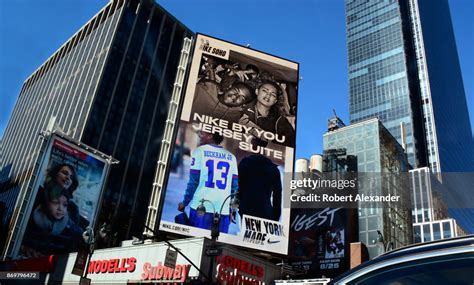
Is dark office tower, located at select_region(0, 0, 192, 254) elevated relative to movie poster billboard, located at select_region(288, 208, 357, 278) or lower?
elevated

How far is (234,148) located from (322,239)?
30.8 meters

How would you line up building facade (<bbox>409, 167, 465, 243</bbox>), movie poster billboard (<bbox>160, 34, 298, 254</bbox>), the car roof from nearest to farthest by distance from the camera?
1. the car roof
2. movie poster billboard (<bbox>160, 34, 298, 254</bbox>)
3. building facade (<bbox>409, 167, 465, 243</bbox>)

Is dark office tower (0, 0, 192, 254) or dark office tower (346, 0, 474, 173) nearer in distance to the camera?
dark office tower (0, 0, 192, 254)

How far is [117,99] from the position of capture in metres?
97.5

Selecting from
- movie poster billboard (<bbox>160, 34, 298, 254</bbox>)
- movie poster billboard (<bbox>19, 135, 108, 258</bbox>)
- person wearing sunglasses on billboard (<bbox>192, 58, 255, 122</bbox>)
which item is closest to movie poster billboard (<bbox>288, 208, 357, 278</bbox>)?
movie poster billboard (<bbox>160, 34, 298, 254</bbox>)

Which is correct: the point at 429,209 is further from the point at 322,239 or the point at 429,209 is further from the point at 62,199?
the point at 62,199

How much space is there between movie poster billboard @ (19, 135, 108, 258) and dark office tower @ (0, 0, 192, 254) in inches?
848

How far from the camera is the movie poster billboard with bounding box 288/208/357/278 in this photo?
57844 millimetres

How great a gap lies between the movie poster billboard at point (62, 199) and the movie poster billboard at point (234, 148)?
29860 millimetres

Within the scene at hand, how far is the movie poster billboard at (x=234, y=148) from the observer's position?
101 ft

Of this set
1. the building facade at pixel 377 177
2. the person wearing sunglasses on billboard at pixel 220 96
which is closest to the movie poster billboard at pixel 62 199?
the person wearing sunglasses on billboard at pixel 220 96

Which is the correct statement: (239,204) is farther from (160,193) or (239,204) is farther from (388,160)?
(388,160)

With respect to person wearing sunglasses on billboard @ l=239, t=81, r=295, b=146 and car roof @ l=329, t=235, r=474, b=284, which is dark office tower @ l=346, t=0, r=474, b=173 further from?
car roof @ l=329, t=235, r=474, b=284

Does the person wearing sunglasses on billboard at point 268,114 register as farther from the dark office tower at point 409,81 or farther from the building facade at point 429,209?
the dark office tower at point 409,81
